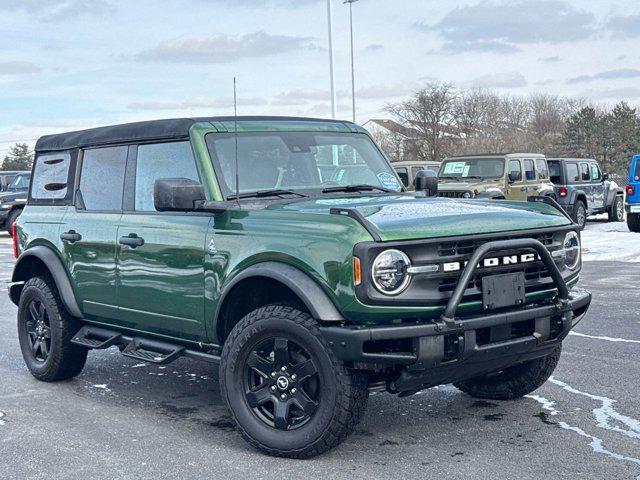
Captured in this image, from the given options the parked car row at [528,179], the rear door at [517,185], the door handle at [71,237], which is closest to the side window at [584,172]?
the parked car row at [528,179]

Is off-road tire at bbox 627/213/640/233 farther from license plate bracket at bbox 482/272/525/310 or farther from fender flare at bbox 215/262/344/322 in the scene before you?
fender flare at bbox 215/262/344/322

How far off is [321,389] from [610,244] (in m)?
14.9

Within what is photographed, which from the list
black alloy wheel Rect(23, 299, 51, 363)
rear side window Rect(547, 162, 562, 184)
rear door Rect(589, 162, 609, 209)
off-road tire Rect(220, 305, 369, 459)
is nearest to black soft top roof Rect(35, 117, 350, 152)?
black alloy wheel Rect(23, 299, 51, 363)

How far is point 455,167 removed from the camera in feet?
68.5

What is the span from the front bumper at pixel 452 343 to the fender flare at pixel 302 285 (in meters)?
0.08

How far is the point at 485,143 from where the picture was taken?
64000 millimetres

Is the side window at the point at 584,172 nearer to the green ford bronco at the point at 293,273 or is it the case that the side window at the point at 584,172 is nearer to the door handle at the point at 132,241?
the green ford bronco at the point at 293,273

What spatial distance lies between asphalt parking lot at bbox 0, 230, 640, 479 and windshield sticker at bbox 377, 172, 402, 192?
1.38 meters

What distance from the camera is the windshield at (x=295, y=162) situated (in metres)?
5.48

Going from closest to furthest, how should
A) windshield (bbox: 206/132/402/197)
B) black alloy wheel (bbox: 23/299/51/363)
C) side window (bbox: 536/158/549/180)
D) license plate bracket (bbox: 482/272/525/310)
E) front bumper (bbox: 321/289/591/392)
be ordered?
front bumper (bbox: 321/289/591/392) < license plate bracket (bbox: 482/272/525/310) < windshield (bbox: 206/132/402/197) < black alloy wheel (bbox: 23/299/51/363) < side window (bbox: 536/158/549/180)

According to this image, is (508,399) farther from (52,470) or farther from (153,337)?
(52,470)

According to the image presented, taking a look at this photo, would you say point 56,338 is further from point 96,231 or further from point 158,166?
point 158,166

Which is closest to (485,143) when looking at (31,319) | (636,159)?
(636,159)

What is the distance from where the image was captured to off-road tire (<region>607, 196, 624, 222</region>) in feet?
84.7
